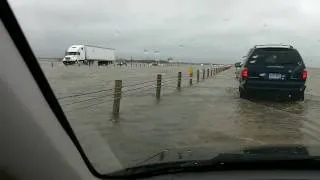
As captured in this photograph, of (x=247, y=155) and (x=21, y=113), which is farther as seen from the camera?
(x=247, y=155)

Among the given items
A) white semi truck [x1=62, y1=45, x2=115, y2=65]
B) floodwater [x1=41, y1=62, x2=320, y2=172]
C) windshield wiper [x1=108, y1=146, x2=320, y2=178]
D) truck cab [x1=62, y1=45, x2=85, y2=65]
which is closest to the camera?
windshield wiper [x1=108, y1=146, x2=320, y2=178]

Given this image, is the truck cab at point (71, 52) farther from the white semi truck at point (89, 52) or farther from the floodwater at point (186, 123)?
the floodwater at point (186, 123)

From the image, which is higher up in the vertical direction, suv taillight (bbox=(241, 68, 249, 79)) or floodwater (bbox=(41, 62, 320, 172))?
suv taillight (bbox=(241, 68, 249, 79))

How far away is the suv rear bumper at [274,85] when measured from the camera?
18.9m

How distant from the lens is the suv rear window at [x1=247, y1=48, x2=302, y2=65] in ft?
61.6

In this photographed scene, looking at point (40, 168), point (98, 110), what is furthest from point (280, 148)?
point (98, 110)

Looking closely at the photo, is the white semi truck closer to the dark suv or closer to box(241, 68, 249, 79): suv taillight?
box(241, 68, 249, 79): suv taillight

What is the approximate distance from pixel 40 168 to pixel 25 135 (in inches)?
7.2

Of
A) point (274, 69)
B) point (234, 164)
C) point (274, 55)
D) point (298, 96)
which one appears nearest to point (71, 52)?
point (234, 164)

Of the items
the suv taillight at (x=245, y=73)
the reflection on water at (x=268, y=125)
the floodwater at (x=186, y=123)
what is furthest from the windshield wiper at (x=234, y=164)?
the suv taillight at (x=245, y=73)

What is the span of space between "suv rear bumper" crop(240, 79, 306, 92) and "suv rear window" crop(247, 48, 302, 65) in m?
0.63

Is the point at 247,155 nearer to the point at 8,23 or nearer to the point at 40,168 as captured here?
the point at 40,168

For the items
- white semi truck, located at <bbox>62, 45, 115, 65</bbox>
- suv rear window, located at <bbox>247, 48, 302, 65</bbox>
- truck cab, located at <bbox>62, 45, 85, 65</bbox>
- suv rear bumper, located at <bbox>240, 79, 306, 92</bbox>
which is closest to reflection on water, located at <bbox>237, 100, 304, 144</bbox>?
suv rear bumper, located at <bbox>240, 79, 306, 92</bbox>

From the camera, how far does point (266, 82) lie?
18891 millimetres
